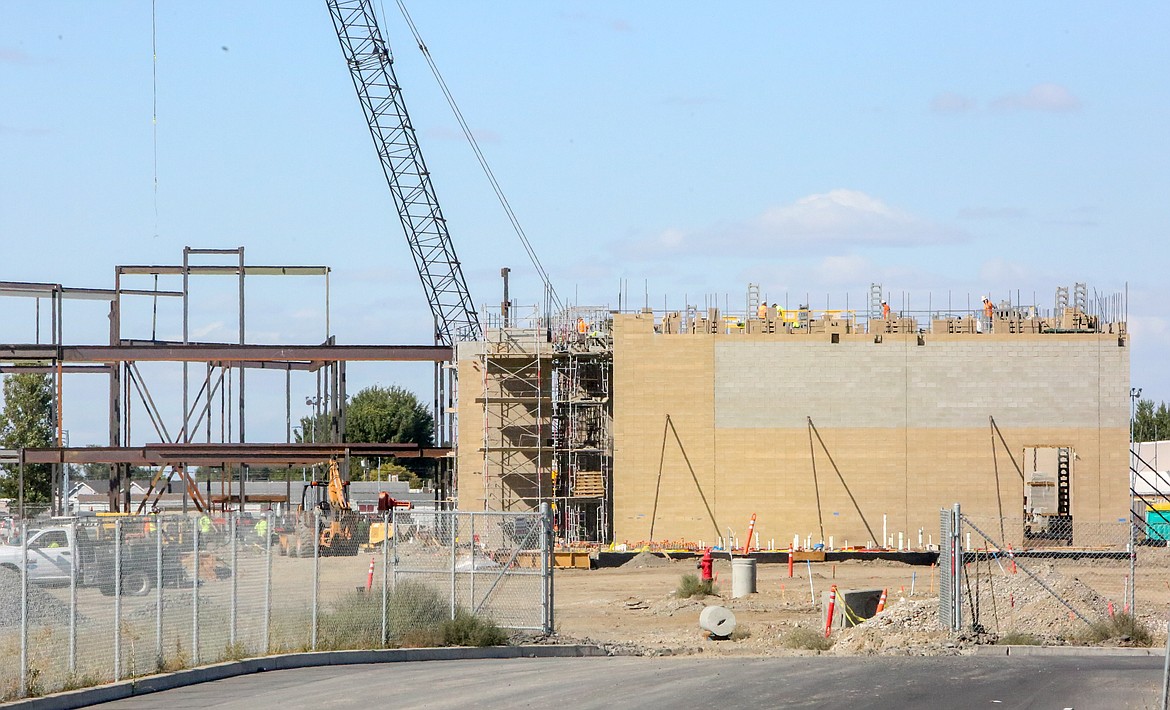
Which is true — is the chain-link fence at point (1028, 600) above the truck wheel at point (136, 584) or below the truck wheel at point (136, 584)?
below

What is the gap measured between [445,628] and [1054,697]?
32.1 feet

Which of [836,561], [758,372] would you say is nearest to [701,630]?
[836,561]

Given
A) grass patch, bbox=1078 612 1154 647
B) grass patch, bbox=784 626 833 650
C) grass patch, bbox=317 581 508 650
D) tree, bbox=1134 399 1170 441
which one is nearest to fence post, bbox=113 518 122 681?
grass patch, bbox=317 581 508 650

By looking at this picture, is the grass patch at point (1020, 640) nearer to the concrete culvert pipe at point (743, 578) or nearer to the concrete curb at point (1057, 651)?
the concrete curb at point (1057, 651)

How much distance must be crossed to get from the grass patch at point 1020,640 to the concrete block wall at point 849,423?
1107 inches

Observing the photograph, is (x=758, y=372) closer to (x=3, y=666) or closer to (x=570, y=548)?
(x=570, y=548)

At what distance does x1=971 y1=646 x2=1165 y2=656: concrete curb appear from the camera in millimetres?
22859

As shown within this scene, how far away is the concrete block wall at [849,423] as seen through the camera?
171 ft

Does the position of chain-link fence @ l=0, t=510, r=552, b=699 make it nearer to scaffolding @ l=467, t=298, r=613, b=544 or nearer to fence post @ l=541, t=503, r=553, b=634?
fence post @ l=541, t=503, r=553, b=634

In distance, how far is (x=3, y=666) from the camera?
16.3 meters

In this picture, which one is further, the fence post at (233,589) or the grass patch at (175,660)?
the fence post at (233,589)

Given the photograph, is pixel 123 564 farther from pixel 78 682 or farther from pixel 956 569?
pixel 956 569

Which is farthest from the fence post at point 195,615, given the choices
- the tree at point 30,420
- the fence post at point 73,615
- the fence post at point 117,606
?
the tree at point 30,420

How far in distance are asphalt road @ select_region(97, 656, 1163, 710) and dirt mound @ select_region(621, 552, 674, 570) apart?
25.7 m
